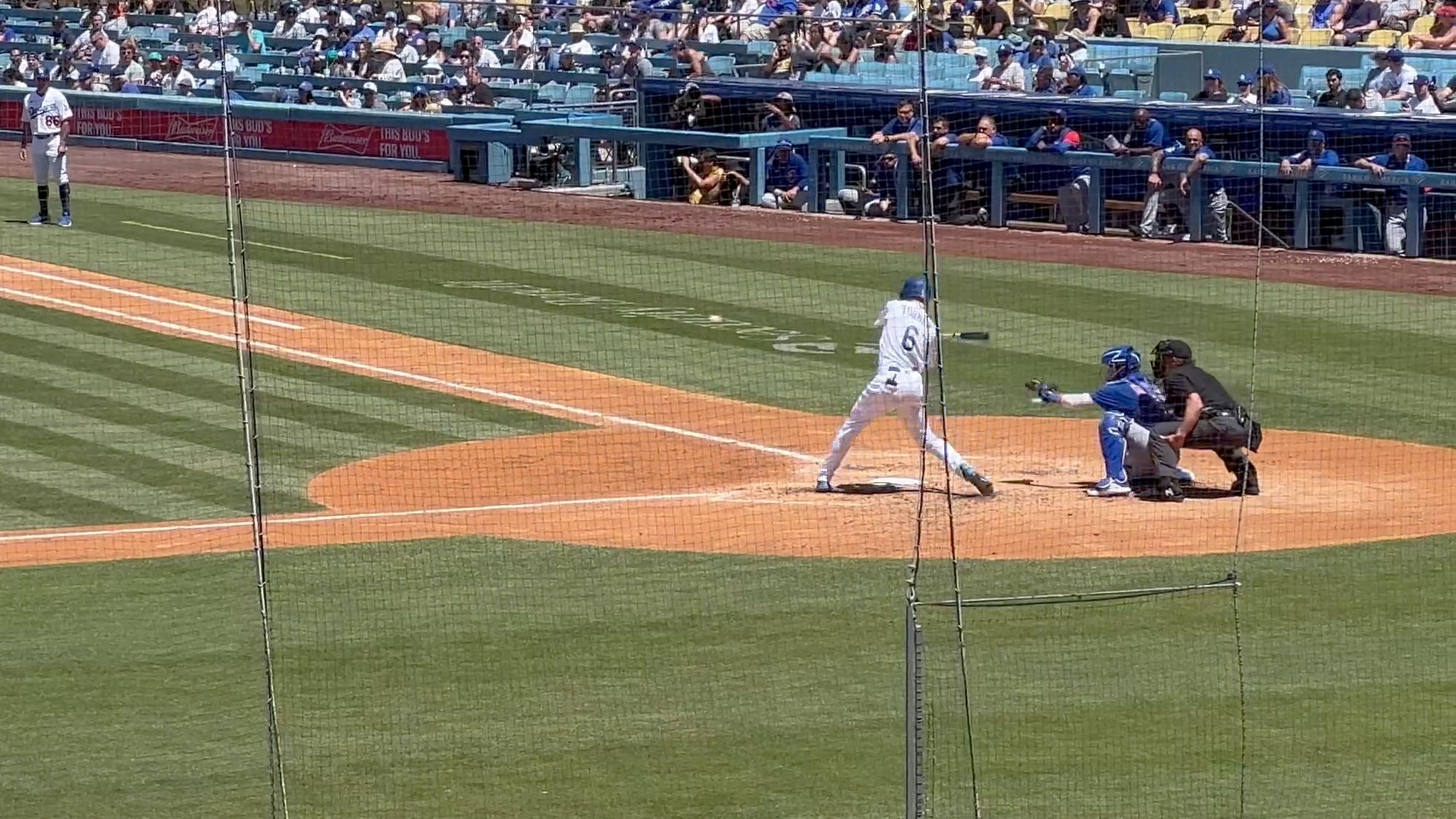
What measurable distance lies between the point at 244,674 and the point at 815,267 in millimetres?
13283

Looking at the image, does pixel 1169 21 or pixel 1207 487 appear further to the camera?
pixel 1169 21

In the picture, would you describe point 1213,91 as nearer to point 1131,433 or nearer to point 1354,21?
point 1354,21

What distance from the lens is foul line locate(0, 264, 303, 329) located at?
20438mm

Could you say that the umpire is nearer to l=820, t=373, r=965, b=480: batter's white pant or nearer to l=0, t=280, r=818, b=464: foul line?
l=820, t=373, r=965, b=480: batter's white pant

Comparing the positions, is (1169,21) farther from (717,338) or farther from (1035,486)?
(1035,486)

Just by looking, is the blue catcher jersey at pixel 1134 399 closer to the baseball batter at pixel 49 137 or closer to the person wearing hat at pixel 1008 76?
the person wearing hat at pixel 1008 76

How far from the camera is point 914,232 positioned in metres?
24.3

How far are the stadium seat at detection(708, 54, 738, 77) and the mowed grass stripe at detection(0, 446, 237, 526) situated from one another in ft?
48.7

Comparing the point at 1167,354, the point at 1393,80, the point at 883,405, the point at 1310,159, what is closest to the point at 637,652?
the point at 883,405

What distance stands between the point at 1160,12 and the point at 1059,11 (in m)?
1.44

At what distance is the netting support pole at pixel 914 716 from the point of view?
667 centimetres

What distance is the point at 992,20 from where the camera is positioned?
26.7 meters

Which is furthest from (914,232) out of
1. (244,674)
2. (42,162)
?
(244,674)

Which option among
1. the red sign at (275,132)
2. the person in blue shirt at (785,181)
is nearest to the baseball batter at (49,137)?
the red sign at (275,132)
